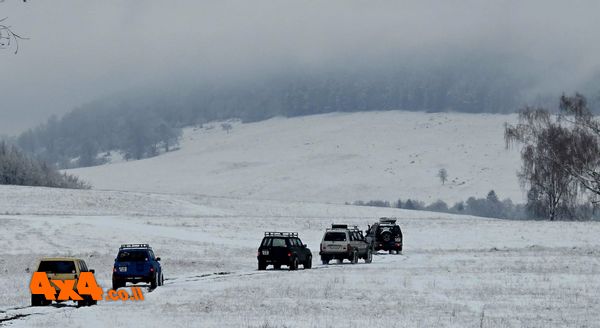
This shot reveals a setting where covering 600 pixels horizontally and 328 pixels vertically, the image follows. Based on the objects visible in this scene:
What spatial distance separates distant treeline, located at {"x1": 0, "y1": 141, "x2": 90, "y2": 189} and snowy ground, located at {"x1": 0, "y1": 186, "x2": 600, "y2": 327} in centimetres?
4833

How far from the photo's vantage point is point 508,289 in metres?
34.4

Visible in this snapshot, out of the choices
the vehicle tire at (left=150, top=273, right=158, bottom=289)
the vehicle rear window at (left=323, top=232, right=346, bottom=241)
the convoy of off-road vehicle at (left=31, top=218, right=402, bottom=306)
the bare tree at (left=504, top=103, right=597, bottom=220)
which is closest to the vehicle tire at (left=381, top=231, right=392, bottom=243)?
the convoy of off-road vehicle at (left=31, top=218, right=402, bottom=306)

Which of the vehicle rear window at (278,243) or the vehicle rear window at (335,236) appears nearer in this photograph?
the vehicle rear window at (278,243)

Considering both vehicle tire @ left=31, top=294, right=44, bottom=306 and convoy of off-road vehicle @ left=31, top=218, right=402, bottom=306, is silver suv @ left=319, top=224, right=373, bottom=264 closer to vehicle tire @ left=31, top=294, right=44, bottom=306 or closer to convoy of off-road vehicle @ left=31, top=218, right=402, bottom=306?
convoy of off-road vehicle @ left=31, top=218, right=402, bottom=306

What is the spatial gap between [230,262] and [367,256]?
27.2 feet

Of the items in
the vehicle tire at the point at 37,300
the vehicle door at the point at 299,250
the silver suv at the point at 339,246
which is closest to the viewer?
the vehicle tire at the point at 37,300

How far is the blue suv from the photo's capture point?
116 ft

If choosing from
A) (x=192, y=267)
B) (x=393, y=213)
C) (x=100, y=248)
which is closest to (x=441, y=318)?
(x=192, y=267)

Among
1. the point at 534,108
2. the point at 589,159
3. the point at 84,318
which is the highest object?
the point at 534,108

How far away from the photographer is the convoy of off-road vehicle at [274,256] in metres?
28.9

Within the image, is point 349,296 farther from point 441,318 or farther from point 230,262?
point 230,262

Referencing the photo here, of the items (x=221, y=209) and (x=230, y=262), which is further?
(x=221, y=209)

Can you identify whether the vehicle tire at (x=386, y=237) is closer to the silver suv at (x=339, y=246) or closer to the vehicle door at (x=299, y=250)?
the silver suv at (x=339, y=246)

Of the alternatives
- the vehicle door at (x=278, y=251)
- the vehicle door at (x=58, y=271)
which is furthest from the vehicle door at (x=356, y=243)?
the vehicle door at (x=58, y=271)
